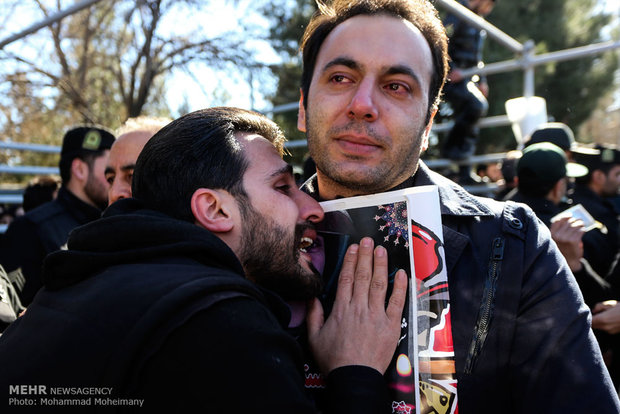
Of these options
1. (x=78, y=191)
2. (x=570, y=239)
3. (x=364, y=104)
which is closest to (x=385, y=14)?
(x=364, y=104)

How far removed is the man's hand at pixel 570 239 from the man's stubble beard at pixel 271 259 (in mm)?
1710

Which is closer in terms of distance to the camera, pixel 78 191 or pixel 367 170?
pixel 367 170

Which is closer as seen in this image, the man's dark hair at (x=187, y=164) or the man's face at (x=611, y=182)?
the man's dark hair at (x=187, y=164)

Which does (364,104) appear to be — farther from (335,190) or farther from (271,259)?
(271,259)

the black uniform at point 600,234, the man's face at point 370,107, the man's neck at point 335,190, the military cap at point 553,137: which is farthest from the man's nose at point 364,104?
the military cap at point 553,137

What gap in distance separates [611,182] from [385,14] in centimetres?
364

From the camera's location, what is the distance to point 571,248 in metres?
2.87

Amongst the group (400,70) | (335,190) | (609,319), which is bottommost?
(609,319)

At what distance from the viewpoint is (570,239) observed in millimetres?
2857

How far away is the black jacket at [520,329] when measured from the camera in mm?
1575

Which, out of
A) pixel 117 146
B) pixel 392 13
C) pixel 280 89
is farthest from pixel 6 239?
pixel 280 89

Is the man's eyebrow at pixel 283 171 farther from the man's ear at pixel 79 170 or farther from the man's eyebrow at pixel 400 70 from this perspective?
the man's ear at pixel 79 170

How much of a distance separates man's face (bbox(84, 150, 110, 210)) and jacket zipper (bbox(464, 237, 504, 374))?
10.5 ft

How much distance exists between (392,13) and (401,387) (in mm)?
1316
